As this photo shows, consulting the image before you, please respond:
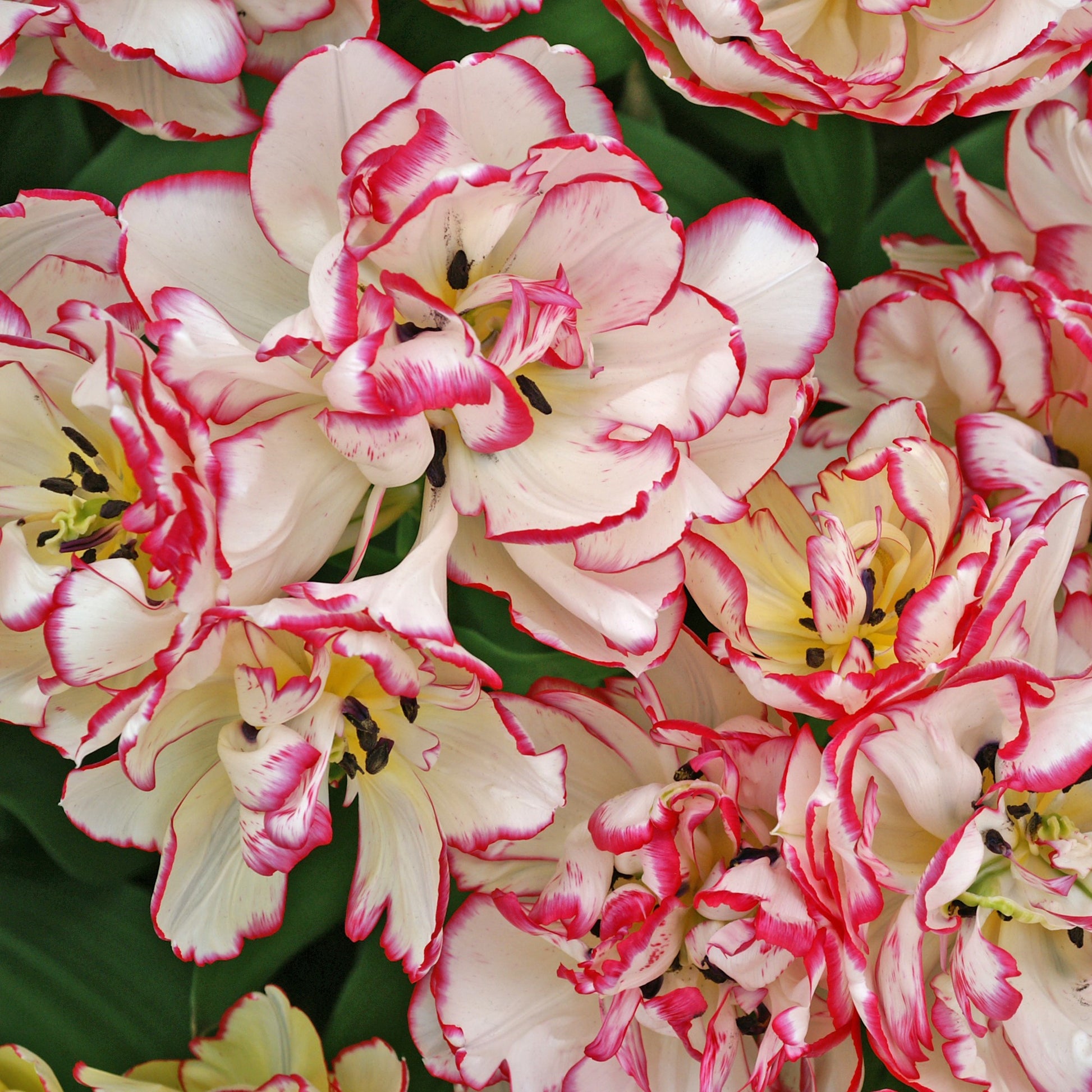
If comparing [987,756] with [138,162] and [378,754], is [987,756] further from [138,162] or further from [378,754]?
[138,162]

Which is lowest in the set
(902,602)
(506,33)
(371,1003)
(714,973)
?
(371,1003)

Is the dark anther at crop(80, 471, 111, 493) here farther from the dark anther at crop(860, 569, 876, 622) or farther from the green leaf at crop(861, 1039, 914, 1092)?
the green leaf at crop(861, 1039, 914, 1092)

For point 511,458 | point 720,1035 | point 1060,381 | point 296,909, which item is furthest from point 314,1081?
point 1060,381

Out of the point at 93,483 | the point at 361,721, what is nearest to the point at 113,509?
the point at 93,483

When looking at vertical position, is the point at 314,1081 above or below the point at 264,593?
below

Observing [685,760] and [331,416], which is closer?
[331,416]

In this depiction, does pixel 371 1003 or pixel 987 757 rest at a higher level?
pixel 987 757

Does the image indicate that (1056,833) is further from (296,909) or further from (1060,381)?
(296,909)
